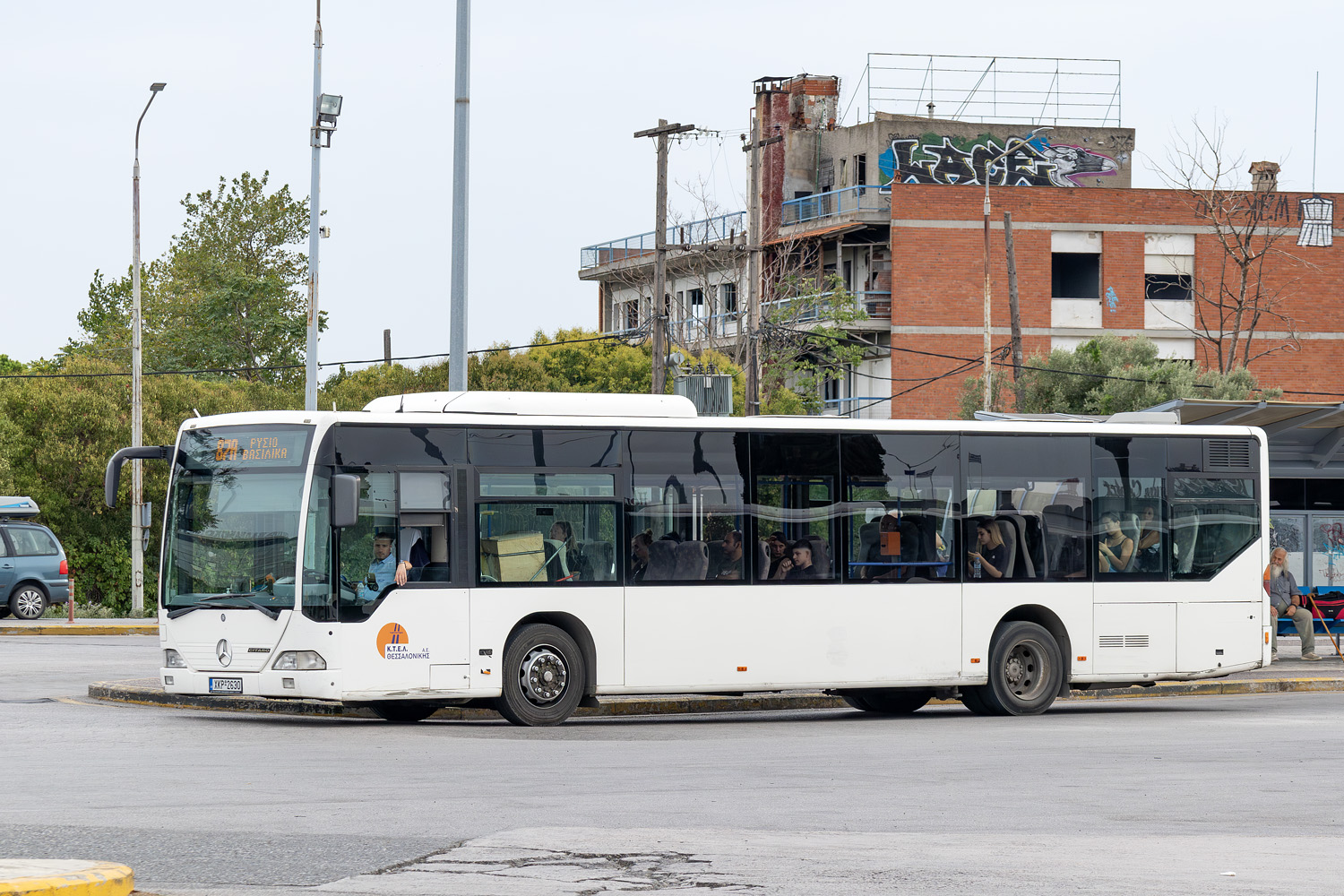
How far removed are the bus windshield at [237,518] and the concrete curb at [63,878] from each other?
727cm

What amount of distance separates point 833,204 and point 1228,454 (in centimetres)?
3951

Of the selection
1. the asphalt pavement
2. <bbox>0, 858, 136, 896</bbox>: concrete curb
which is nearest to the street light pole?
the asphalt pavement

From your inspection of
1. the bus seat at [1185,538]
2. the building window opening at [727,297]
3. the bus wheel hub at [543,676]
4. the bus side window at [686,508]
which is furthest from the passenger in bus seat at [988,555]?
the building window opening at [727,297]

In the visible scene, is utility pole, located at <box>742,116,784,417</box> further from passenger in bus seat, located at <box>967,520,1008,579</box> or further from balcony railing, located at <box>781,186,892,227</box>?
passenger in bus seat, located at <box>967,520,1008,579</box>

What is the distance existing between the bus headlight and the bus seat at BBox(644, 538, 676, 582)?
2.95 meters

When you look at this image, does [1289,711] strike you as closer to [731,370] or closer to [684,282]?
[731,370]

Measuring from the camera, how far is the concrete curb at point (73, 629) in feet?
105

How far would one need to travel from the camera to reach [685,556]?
16.0 metres

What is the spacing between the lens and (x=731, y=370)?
49.3 m

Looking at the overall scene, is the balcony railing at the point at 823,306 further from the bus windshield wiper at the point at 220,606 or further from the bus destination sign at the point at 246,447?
the bus windshield wiper at the point at 220,606

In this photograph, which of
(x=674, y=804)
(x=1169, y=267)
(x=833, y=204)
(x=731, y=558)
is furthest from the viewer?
(x=833, y=204)

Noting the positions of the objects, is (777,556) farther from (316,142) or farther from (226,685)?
(316,142)

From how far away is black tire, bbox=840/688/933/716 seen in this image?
18.0 m

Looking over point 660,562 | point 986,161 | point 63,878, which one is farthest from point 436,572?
point 986,161
